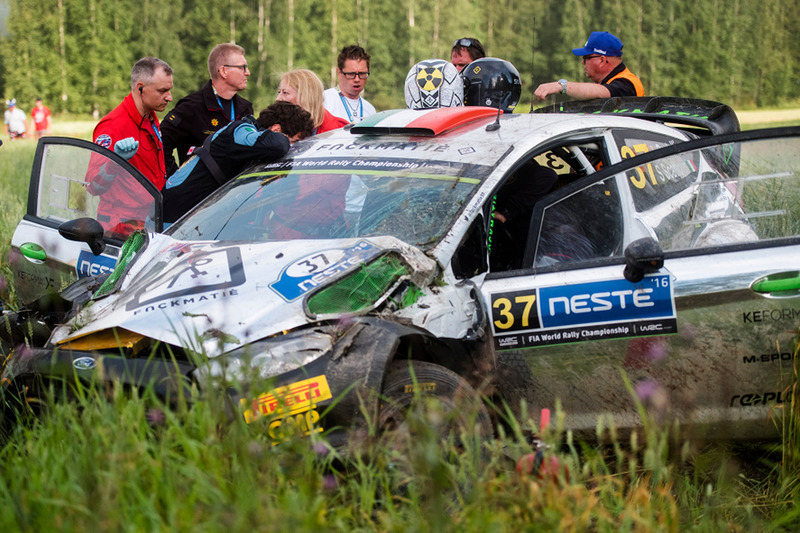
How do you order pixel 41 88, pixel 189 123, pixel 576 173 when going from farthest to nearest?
1. pixel 41 88
2. pixel 189 123
3. pixel 576 173

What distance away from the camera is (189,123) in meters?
6.86

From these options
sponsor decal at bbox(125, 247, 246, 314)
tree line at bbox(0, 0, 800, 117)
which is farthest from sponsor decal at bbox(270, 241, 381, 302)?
tree line at bbox(0, 0, 800, 117)

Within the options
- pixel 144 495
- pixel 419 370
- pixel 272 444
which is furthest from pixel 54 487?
pixel 419 370

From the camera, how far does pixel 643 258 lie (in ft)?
11.6

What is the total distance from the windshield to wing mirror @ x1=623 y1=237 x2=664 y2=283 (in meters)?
0.79

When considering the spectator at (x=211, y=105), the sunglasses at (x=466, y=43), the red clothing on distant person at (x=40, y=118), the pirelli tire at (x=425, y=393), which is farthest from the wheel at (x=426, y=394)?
the red clothing on distant person at (x=40, y=118)

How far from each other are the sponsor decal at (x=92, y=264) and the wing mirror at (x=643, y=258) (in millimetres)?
2747

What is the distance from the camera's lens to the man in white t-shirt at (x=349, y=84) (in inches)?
294

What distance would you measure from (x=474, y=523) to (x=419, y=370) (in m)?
0.93

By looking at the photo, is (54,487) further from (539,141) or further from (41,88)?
(41,88)

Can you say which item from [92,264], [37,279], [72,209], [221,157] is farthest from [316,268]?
[37,279]

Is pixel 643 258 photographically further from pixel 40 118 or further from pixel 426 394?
pixel 40 118

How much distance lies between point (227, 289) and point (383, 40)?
4949 cm

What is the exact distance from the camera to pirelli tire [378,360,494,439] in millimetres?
3244
